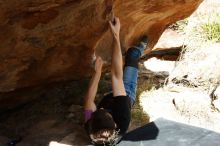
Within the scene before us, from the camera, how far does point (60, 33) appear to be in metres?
3.83

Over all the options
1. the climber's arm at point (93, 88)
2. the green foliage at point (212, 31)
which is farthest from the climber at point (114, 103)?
the green foliage at point (212, 31)

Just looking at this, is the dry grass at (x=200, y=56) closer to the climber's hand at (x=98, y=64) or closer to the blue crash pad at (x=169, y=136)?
the blue crash pad at (x=169, y=136)

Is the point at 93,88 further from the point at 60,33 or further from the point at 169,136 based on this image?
the point at 169,136

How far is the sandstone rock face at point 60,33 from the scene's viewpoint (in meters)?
3.45

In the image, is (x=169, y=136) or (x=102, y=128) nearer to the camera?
(x=102, y=128)

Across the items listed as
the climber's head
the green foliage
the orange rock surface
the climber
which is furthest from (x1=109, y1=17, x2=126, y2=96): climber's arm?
the green foliage

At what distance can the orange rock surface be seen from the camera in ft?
11.3

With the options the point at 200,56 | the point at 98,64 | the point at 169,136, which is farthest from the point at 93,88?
the point at 200,56

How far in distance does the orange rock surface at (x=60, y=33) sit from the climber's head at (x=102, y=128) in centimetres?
74

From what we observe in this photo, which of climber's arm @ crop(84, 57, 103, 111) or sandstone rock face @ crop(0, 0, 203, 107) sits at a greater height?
sandstone rock face @ crop(0, 0, 203, 107)

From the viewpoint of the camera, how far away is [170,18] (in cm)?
526

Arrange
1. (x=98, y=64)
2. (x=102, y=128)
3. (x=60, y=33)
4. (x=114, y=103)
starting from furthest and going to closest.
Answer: (x=98, y=64) → (x=114, y=103) → (x=60, y=33) → (x=102, y=128)

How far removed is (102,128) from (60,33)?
0.92 meters

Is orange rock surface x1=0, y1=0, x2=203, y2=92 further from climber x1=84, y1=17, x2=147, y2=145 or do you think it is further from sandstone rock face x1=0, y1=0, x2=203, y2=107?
climber x1=84, y1=17, x2=147, y2=145
